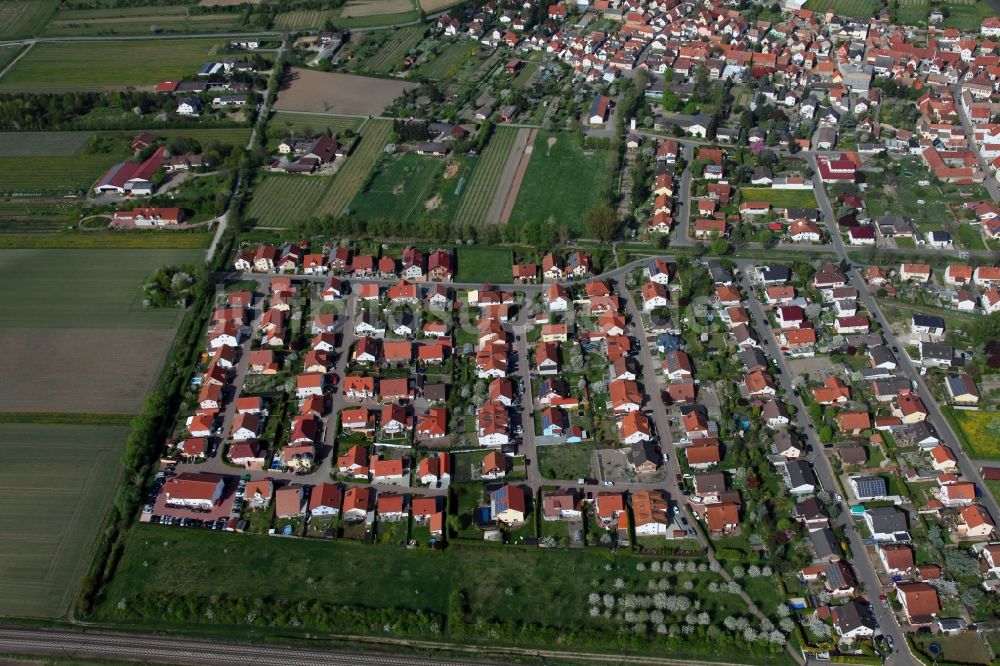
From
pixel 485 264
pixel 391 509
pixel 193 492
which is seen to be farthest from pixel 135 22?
pixel 391 509

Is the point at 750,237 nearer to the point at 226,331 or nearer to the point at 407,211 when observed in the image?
the point at 407,211

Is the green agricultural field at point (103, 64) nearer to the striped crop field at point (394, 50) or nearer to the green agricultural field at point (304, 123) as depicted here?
the green agricultural field at point (304, 123)

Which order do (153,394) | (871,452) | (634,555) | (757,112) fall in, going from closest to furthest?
(634,555) < (871,452) < (153,394) < (757,112)

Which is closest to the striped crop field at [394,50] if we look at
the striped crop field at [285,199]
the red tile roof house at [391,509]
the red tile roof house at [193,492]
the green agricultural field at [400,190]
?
the green agricultural field at [400,190]

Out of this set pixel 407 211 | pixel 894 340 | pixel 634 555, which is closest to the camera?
pixel 634 555

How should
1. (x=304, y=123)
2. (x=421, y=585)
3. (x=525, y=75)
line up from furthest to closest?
(x=525, y=75) → (x=304, y=123) → (x=421, y=585)

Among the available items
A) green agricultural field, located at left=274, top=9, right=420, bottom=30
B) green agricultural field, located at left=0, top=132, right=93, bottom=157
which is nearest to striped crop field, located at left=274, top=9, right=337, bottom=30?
green agricultural field, located at left=274, top=9, right=420, bottom=30

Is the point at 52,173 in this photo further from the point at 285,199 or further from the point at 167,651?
the point at 167,651

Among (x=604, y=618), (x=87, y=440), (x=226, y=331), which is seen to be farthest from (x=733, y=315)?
Answer: (x=87, y=440)
